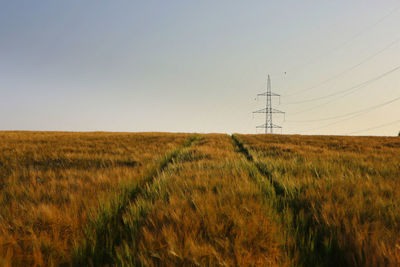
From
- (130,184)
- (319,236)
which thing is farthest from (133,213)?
(319,236)

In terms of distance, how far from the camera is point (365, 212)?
57.4 inches

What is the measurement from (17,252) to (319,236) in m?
1.80

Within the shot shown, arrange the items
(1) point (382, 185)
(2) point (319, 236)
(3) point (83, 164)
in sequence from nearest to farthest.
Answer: (2) point (319, 236), (1) point (382, 185), (3) point (83, 164)

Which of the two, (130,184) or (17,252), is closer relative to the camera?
(17,252)

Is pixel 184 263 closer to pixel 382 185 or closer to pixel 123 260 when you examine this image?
pixel 123 260

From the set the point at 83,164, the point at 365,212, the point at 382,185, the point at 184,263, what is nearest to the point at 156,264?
the point at 184,263

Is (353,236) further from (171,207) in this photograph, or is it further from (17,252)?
(17,252)

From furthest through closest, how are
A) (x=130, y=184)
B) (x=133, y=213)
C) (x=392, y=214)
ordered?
(x=130, y=184) → (x=133, y=213) → (x=392, y=214)

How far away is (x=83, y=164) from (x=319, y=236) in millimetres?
4180

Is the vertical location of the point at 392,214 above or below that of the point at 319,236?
above

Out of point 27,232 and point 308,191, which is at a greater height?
point 308,191

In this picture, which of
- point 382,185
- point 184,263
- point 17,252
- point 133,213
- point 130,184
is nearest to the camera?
point 184,263

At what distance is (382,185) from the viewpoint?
2.11 meters

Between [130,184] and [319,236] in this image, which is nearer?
[319,236]
